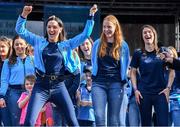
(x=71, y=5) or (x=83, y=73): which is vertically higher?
(x=71, y=5)

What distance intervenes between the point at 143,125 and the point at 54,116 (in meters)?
1.37

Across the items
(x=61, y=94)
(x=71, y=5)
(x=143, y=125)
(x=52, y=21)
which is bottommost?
(x=143, y=125)

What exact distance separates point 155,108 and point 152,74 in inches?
18.6

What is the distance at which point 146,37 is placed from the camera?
708 cm

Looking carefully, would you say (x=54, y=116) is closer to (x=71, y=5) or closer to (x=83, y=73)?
(x=83, y=73)

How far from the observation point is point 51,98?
6449 millimetres

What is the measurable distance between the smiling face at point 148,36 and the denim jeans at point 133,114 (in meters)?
1.37

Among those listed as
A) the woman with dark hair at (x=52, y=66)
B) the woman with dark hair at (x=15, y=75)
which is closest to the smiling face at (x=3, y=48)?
the woman with dark hair at (x=15, y=75)

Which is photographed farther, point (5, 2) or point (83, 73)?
point (5, 2)

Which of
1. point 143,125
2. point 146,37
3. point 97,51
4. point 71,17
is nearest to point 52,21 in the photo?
point 97,51

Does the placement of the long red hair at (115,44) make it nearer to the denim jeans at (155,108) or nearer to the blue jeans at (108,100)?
the blue jeans at (108,100)

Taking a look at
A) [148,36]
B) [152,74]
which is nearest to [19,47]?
[148,36]

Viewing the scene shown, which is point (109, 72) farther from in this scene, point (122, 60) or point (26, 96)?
point (26, 96)

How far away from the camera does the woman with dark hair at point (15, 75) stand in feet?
24.5
